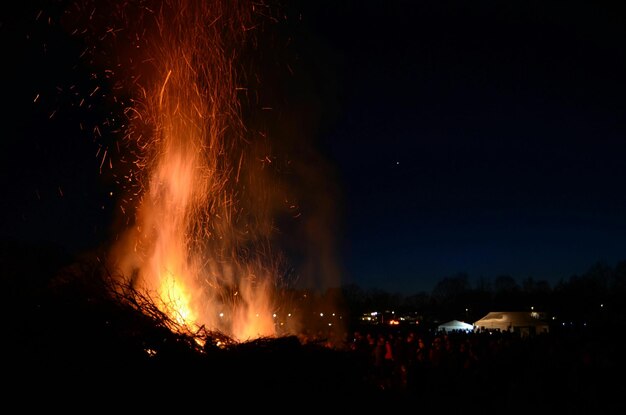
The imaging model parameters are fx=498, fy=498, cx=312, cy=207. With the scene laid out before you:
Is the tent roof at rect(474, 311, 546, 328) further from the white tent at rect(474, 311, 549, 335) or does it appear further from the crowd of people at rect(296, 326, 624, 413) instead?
the crowd of people at rect(296, 326, 624, 413)

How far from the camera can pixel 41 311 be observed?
4.63m

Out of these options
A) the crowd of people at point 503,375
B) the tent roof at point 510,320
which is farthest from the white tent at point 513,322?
the crowd of people at point 503,375

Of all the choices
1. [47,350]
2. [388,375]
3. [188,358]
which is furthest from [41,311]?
[388,375]

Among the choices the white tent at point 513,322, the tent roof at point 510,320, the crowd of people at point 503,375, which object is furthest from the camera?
the tent roof at point 510,320

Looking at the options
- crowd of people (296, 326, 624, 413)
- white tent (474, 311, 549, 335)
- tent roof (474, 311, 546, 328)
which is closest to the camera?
crowd of people (296, 326, 624, 413)

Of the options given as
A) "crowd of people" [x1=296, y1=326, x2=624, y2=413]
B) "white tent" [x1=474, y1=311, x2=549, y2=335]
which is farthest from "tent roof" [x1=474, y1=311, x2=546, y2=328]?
"crowd of people" [x1=296, y1=326, x2=624, y2=413]

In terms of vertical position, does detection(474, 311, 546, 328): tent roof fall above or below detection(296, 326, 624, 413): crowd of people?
above

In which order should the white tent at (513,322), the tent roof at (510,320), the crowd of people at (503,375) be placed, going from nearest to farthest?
the crowd of people at (503,375) < the white tent at (513,322) < the tent roof at (510,320)

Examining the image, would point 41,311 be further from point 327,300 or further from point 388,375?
point 327,300

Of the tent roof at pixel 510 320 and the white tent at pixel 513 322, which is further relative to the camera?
the tent roof at pixel 510 320

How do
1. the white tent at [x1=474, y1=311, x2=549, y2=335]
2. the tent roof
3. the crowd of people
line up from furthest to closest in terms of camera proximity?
the tent roof, the white tent at [x1=474, y1=311, x2=549, y2=335], the crowd of people

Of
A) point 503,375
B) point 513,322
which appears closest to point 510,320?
point 513,322

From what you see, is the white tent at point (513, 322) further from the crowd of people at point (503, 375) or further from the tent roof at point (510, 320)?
the crowd of people at point (503, 375)

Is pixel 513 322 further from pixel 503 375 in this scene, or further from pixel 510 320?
pixel 503 375
